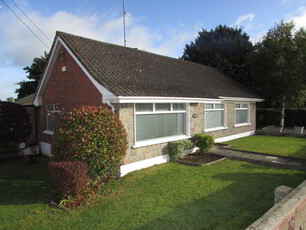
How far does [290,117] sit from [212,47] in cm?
1077

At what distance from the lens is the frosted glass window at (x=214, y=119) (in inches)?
500

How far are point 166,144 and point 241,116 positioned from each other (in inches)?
354

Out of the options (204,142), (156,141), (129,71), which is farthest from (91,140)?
(204,142)

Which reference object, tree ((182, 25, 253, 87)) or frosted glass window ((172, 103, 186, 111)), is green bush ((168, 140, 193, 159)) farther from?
tree ((182, 25, 253, 87))

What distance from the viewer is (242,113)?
16.3 m

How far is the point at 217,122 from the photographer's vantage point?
13648mm

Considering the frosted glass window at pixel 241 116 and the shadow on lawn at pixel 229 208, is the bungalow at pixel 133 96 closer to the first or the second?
the frosted glass window at pixel 241 116

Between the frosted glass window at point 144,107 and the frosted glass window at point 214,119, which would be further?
the frosted glass window at point 214,119

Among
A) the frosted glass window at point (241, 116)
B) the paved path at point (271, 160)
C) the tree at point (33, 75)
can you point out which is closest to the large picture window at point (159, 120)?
the paved path at point (271, 160)

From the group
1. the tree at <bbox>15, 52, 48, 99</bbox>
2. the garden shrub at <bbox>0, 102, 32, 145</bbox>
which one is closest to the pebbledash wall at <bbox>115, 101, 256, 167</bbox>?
the garden shrub at <bbox>0, 102, 32, 145</bbox>

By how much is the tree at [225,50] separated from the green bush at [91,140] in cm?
1748

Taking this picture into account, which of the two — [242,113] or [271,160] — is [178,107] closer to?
[271,160]

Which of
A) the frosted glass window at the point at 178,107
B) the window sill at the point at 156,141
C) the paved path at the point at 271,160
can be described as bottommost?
the paved path at the point at 271,160

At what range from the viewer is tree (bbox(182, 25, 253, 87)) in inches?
847
